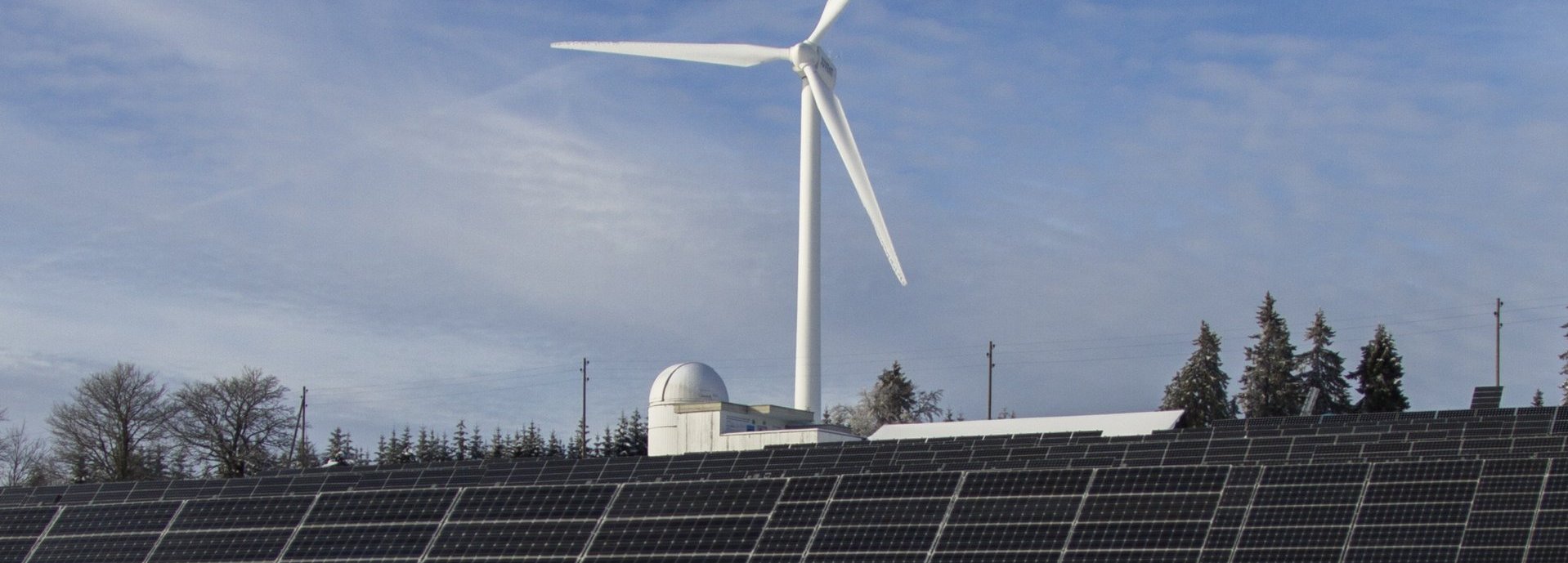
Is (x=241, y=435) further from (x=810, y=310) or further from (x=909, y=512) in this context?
(x=909, y=512)

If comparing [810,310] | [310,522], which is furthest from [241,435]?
[310,522]

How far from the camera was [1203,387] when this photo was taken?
10756 centimetres

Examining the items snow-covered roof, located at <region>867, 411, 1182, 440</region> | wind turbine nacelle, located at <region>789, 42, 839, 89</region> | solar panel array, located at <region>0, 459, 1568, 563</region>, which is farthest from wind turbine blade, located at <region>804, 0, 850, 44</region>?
solar panel array, located at <region>0, 459, 1568, 563</region>

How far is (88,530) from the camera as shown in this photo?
53.4 meters

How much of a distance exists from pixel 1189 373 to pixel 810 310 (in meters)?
30.6

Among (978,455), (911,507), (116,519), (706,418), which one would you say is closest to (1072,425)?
(978,455)

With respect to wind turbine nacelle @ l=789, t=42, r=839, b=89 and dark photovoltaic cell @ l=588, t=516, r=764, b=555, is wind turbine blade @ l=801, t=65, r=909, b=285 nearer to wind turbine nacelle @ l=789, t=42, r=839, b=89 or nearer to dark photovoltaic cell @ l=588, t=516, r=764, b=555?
wind turbine nacelle @ l=789, t=42, r=839, b=89

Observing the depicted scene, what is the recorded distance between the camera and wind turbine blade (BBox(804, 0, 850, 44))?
94.4 m

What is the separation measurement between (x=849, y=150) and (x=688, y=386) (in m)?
15.7

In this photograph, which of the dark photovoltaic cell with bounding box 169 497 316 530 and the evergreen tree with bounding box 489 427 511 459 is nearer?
the dark photovoltaic cell with bounding box 169 497 316 530

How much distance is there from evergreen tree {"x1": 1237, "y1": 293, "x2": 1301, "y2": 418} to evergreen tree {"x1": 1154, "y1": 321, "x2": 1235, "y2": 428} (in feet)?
5.59

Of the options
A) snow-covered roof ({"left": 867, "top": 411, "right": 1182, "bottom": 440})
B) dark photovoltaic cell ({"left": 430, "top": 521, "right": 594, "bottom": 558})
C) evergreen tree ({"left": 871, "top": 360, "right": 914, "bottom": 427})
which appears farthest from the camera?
evergreen tree ({"left": 871, "top": 360, "right": 914, "bottom": 427})

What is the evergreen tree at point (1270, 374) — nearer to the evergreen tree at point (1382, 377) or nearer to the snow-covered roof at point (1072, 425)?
the evergreen tree at point (1382, 377)

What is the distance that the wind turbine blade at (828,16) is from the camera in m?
94.4
